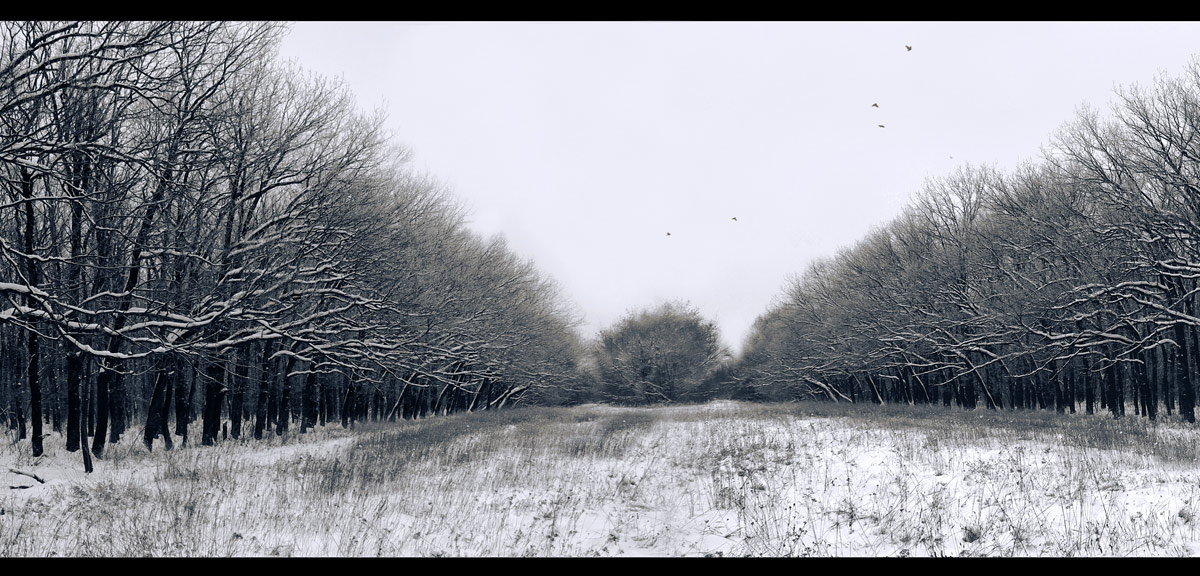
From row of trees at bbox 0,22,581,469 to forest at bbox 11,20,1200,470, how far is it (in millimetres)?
107

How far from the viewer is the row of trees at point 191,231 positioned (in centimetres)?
1044

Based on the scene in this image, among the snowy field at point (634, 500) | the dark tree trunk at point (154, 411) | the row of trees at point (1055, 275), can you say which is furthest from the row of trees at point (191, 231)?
the row of trees at point (1055, 275)

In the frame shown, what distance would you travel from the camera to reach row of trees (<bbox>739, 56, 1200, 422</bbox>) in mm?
19109

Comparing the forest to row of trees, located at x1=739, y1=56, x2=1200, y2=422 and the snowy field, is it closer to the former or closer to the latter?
row of trees, located at x1=739, y1=56, x2=1200, y2=422

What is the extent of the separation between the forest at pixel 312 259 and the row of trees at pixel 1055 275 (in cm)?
14

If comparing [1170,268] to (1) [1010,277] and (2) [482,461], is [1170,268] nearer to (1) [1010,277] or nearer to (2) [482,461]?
(1) [1010,277]

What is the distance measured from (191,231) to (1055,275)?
26.2 metres

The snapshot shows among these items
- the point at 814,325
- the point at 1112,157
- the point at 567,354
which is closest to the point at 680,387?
the point at 567,354

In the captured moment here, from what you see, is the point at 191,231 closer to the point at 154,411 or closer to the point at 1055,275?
the point at 154,411

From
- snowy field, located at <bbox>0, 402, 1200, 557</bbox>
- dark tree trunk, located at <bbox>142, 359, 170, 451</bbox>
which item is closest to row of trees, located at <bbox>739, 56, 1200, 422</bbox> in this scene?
snowy field, located at <bbox>0, 402, 1200, 557</bbox>

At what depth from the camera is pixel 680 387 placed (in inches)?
2714

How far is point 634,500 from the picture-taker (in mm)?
11273

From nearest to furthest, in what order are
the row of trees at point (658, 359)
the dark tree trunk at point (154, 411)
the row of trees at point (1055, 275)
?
1. the dark tree trunk at point (154, 411)
2. the row of trees at point (1055, 275)
3. the row of trees at point (658, 359)

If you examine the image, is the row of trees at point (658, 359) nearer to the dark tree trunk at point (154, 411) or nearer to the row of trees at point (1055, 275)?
the row of trees at point (1055, 275)
